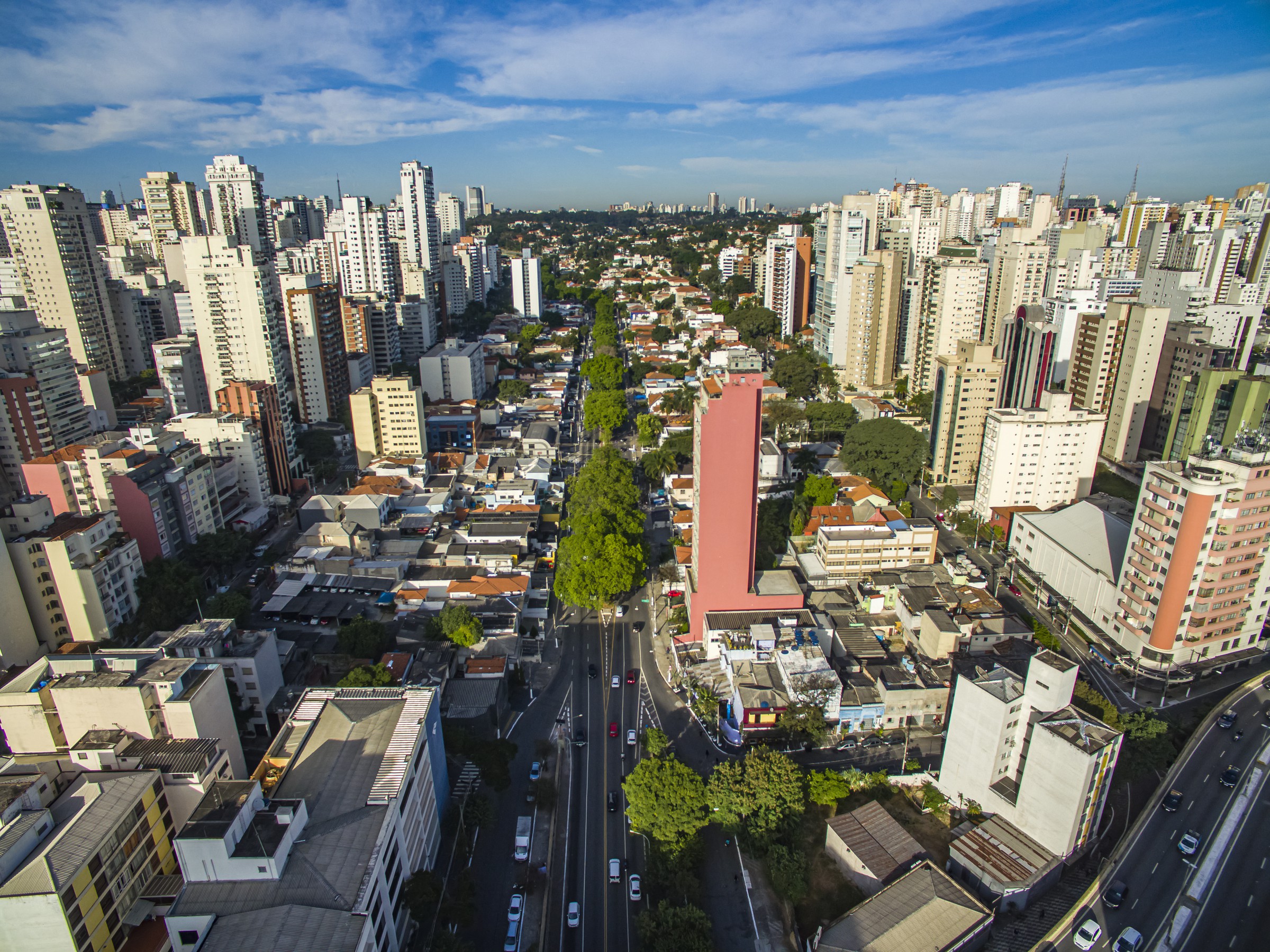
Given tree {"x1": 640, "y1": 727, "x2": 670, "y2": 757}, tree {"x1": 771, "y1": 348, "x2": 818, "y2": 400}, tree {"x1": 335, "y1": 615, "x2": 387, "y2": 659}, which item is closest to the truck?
tree {"x1": 640, "y1": 727, "x2": 670, "y2": 757}

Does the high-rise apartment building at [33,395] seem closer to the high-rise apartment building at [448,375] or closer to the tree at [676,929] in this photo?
the high-rise apartment building at [448,375]

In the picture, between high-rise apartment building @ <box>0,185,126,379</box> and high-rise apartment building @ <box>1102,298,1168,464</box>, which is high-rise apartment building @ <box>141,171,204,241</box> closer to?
high-rise apartment building @ <box>0,185,126,379</box>

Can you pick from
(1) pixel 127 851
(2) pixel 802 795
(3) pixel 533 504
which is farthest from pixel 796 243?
(1) pixel 127 851

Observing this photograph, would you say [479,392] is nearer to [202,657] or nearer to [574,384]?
[574,384]

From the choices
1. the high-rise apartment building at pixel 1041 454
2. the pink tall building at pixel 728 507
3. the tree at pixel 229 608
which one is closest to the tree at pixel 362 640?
the tree at pixel 229 608

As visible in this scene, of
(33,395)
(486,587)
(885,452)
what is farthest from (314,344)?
(885,452)

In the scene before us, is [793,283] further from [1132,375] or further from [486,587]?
[486,587]
